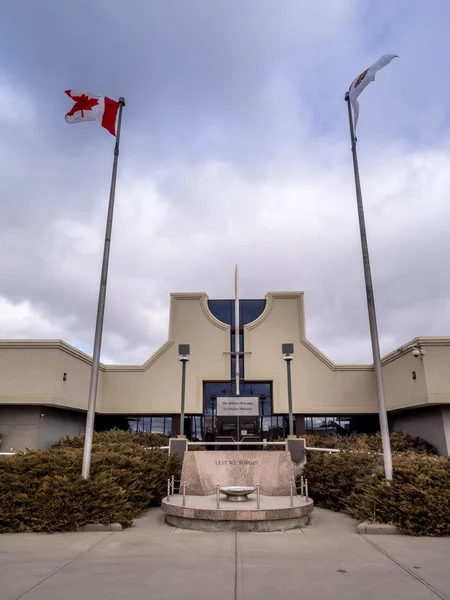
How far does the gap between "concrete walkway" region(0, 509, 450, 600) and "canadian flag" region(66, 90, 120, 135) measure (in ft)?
36.0

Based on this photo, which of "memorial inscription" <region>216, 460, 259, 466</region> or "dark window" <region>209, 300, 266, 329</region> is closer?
"memorial inscription" <region>216, 460, 259, 466</region>

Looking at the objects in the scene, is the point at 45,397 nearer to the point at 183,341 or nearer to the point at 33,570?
the point at 183,341

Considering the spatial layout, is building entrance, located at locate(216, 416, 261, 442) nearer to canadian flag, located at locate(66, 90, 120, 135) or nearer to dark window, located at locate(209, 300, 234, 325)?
dark window, located at locate(209, 300, 234, 325)

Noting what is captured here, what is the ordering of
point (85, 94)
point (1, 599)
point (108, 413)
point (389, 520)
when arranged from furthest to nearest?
point (108, 413) → point (85, 94) → point (389, 520) → point (1, 599)

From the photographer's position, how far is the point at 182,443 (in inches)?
631

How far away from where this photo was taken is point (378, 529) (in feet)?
30.9

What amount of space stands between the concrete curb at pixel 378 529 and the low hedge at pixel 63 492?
17.5 feet

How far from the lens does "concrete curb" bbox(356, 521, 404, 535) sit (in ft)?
30.6

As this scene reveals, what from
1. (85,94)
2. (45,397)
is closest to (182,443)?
(45,397)

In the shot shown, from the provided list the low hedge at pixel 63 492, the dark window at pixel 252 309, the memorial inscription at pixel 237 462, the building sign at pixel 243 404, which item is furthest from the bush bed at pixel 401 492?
the dark window at pixel 252 309

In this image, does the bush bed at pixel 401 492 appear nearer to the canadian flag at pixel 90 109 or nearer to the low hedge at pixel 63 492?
the low hedge at pixel 63 492

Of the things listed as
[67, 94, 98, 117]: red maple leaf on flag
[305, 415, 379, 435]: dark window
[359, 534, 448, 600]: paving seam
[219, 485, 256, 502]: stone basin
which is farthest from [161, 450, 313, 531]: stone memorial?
[305, 415, 379, 435]: dark window

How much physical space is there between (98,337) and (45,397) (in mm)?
9993

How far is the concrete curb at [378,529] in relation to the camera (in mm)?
9336
